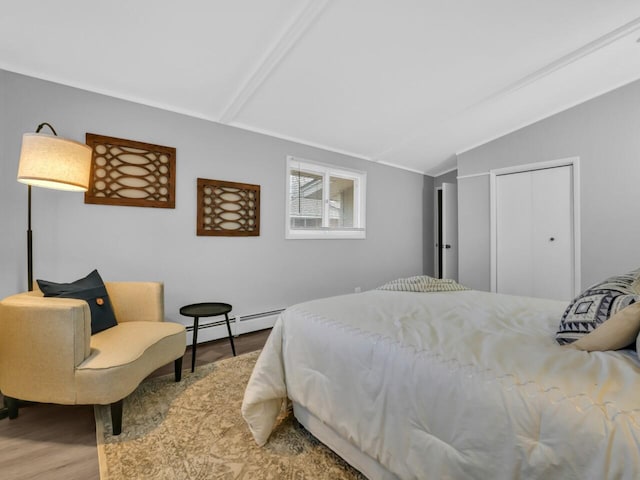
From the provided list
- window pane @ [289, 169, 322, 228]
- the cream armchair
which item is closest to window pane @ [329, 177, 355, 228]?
window pane @ [289, 169, 322, 228]

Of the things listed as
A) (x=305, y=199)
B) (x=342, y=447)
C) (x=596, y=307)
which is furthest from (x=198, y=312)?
(x=596, y=307)

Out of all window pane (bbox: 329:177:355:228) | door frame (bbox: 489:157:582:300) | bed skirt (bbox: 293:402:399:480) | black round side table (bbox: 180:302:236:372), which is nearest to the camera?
bed skirt (bbox: 293:402:399:480)

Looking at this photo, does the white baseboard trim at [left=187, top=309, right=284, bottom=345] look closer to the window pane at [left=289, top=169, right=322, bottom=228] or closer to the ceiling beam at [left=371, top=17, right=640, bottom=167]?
the window pane at [left=289, top=169, right=322, bottom=228]

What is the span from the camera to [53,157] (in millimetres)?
1839

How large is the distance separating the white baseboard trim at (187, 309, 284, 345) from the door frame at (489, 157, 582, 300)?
2949 mm

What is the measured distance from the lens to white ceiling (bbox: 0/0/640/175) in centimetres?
190

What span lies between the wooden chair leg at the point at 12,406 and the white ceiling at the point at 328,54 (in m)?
2.18

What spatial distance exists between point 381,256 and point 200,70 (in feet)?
11.0

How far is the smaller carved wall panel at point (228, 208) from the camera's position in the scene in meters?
3.04

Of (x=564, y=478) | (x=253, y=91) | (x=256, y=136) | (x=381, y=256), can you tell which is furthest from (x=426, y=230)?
(x=564, y=478)

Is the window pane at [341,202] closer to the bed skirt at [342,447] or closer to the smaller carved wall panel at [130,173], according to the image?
the smaller carved wall panel at [130,173]

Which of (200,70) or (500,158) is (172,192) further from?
(500,158)

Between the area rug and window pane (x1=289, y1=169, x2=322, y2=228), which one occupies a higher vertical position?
window pane (x1=289, y1=169, x2=322, y2=228)

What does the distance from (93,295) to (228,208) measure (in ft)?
4.87
